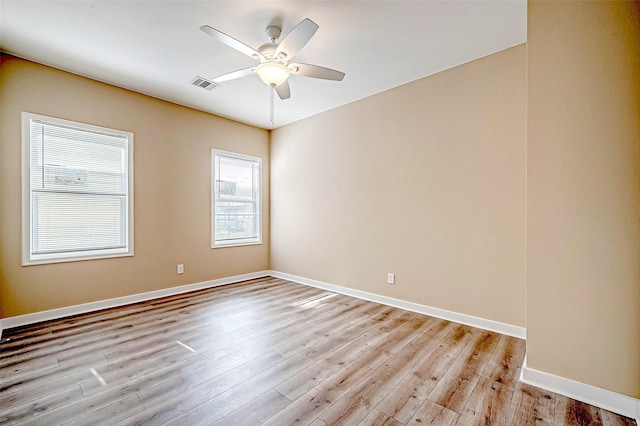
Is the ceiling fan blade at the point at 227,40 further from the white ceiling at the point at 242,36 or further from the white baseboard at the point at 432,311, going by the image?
the white baseboard at the point at 432,311

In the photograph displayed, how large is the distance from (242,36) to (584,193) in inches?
114

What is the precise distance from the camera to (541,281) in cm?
195

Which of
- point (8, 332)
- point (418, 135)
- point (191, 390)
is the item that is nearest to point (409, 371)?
point (191, 390)

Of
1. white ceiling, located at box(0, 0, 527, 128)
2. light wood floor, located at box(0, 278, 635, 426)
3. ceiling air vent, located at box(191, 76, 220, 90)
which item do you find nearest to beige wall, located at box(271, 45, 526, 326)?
white ceiling, located at box(0, 0, 527, 128)

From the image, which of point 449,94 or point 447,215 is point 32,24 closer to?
point 449,94

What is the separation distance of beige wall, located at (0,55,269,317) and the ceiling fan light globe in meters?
2.35

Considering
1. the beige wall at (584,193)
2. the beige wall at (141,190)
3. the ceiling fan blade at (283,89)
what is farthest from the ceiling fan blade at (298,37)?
the beige wall at (141,190)

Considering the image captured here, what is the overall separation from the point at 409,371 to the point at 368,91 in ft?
10.5

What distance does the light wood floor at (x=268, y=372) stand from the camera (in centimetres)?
168

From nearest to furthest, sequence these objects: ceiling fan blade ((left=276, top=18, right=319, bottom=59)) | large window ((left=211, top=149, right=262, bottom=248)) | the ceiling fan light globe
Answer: ceiling fan blade ((left=276, top=18, right=319, bottom=59)), the ceiling fan light globe, large window ((left=211, top=149, right=262, bottom=248))

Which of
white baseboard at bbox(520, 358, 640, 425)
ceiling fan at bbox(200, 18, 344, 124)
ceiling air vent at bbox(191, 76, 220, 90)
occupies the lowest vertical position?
white baseboard at bbox(520, 358, 640, 425)

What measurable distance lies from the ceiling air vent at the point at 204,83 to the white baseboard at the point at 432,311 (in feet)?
10.4

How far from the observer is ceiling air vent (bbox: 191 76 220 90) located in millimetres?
3359

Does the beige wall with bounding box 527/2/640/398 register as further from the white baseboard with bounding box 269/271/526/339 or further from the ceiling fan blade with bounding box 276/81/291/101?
the ceiling fan blade with bounding box 276/81/291/101
